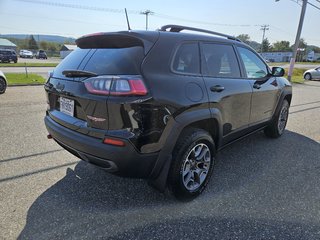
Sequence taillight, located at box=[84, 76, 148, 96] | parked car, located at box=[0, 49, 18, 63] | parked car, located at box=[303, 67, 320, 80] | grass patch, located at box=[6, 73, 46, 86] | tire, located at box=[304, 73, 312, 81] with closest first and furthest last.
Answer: taillight, located at box=[84, 76, 148, 96] → grass patch, located at box=[6, 73, 46, 86] → parked car, located at box=[303, 67, 320, 80] → tire, located at box=[304, 73, 312, 81] → parked car, located at box=[0, 49, 18, 63]

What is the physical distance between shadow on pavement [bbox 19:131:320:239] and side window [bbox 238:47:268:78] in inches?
55.4

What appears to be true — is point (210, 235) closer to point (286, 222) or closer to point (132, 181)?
point (286, 222)

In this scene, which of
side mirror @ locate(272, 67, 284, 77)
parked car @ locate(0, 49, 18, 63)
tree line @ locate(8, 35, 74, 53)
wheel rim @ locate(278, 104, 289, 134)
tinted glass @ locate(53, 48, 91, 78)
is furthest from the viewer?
tree line @ locate(8, 35, 74, 53)

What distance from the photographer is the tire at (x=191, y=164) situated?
2.68 metres

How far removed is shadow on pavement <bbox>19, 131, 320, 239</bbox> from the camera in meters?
2.41

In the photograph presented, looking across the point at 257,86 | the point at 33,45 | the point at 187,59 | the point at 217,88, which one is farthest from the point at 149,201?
the point at 33,45

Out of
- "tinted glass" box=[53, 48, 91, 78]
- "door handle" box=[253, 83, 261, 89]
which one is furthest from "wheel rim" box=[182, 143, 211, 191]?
"tinted glass" box=[53, 48, 91, 78]

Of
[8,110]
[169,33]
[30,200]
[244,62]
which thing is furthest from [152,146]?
[8,110]

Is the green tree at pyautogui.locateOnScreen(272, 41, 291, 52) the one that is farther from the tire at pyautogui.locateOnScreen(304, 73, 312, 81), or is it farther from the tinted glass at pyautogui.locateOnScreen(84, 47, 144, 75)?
the tinted glass at pyautogui.locateOnScreen(84, 47, 144, 75)

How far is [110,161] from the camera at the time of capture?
7.77 ft

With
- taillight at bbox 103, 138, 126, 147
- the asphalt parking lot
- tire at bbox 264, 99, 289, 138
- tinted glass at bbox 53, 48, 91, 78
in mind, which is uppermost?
tinted glass at bbox 53, 48, 91, 78

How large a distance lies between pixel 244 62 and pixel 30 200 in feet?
10.5

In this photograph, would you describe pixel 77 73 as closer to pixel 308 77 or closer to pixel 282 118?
pixel 282 118

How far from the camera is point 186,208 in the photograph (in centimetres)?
280
